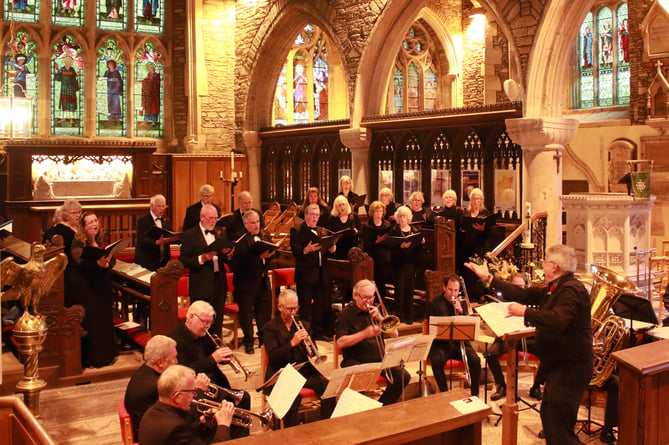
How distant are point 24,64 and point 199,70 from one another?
3.43 meters

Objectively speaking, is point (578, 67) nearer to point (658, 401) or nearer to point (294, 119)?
point (294, 119)

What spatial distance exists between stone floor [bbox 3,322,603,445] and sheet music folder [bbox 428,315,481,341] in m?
0.70

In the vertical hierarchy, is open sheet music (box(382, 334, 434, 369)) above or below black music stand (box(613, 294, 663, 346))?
below

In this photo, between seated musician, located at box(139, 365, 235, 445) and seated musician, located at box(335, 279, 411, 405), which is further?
seated musician, located at box(335, 279, 411, 405)

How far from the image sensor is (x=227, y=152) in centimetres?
1606

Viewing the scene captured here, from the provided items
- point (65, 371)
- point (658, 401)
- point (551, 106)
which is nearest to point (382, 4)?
point (551, 106)

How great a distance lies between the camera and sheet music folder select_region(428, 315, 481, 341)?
557cm

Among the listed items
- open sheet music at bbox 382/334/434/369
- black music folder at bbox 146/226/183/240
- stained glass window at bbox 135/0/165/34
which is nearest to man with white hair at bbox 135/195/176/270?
black music folder at bbox 146/226/183/240

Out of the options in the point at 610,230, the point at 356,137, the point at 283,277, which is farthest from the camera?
the point at 356,137

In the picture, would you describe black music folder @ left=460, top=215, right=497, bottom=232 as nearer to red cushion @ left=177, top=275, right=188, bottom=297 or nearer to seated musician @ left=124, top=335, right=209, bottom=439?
red cushion @ left=177, top=275, right=188, bottom=297

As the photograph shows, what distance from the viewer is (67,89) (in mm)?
15039

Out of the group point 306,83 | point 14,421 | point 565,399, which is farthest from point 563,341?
point 306,83

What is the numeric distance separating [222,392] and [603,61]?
1284 cm

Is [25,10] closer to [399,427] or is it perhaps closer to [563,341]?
[563,341]
